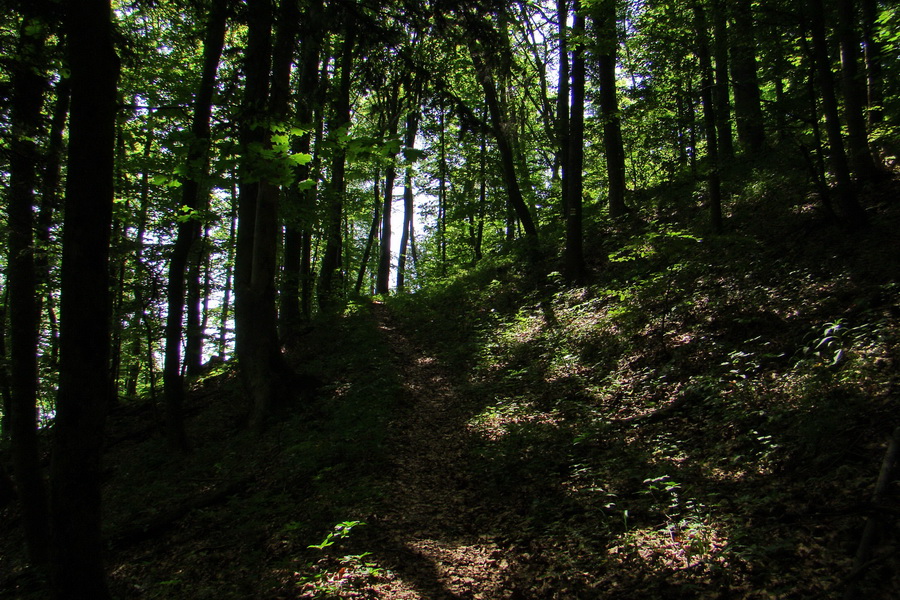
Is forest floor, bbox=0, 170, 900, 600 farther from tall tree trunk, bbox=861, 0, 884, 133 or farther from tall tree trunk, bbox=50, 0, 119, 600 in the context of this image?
tall tree trunk, bbox=861, 0, 884, 133

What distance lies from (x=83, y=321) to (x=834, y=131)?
33.3 feet

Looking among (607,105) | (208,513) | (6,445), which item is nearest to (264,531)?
(208,513)

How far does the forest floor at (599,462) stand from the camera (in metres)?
3.91

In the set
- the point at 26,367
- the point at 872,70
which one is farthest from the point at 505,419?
the point at 872,70

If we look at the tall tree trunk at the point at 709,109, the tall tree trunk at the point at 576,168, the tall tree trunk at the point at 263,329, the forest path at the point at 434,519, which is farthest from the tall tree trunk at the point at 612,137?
the tall tree trunk at the point at 263,329

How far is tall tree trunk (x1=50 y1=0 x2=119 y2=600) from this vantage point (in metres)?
3.37

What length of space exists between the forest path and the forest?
4cm

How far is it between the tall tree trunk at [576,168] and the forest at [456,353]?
0.32ft

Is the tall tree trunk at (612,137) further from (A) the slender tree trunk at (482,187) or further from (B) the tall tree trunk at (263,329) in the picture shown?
(B) the tall tree trunk at (263,329)

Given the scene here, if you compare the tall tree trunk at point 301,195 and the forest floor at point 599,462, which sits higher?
the tall tree trunk at point 301,195

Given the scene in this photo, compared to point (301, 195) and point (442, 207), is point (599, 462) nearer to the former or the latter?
point (301, 195)

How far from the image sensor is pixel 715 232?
10.3 m

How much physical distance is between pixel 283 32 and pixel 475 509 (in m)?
5.77

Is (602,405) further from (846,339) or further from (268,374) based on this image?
(268,374)
